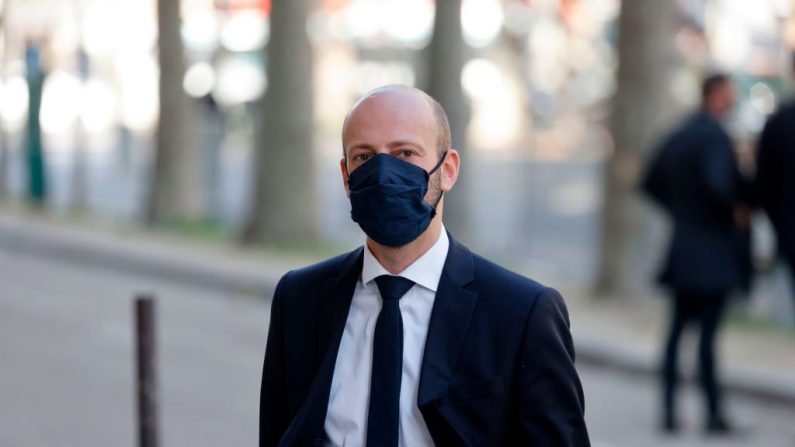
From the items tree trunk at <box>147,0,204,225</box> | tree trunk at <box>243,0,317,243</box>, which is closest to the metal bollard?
tree trunk at <box>243,0,317,243</box>

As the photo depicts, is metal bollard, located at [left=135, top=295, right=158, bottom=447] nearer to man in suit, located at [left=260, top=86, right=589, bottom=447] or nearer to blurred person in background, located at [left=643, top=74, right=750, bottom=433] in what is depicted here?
man in suit, located at [left=260, top=86, right=589, bottom=447]

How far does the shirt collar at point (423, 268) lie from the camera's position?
267 centimetres

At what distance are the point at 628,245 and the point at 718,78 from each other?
4.68m

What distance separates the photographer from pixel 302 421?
2.67 meters

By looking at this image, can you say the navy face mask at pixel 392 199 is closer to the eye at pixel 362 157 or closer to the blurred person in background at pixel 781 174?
the eye at pixel 362 157

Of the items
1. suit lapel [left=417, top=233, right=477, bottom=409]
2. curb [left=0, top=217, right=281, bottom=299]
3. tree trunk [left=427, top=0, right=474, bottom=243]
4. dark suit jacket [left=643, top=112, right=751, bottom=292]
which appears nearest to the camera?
suit lapel [left=417, top=233, right=477, bottom=409]

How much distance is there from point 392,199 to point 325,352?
1.07 ft

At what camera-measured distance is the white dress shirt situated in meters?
2.62

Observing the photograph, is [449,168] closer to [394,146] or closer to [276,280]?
[394,146]

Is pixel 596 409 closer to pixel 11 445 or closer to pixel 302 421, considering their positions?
pixel 11 445

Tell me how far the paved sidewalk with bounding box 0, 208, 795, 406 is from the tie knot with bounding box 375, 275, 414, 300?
21.1 feet

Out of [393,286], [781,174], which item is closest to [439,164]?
[393,286]

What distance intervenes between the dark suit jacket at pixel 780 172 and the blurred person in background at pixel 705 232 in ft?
1.12

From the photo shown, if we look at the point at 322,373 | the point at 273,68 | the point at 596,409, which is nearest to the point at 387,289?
the point at 322,373
